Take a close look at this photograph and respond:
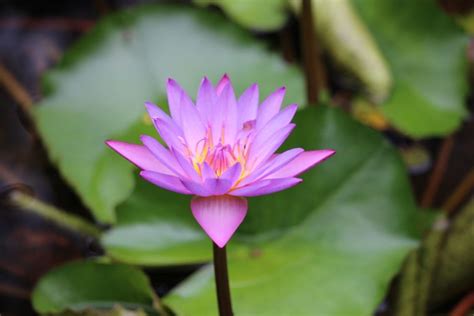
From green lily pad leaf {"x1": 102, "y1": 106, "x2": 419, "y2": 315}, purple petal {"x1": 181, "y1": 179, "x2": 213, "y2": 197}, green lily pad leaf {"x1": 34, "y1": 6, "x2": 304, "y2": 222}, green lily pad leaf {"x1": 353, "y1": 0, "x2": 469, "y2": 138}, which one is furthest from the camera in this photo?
green lily pad leaf {"x1": 353, "y1": 0, "x2": 469, "y2": 138}

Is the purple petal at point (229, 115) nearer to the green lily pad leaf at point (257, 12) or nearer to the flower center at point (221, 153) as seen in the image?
the flower center at point (221, 153)

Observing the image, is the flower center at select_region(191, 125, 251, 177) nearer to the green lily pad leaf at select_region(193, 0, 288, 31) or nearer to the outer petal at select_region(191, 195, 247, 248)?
the outer petal at select_region(191, 195, 247, 248)

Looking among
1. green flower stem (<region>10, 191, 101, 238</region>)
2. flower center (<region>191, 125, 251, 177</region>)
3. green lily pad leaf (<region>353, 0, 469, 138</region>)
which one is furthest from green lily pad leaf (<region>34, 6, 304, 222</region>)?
flower center (<region>191, 125, 251, 177</region>)

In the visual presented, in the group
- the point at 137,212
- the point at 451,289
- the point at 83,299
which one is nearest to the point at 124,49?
the point at 137,212

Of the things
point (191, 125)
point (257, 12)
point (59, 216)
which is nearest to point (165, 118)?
point (191, 125)

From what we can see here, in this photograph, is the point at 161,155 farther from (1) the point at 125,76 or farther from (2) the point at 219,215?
(1) the point at 125,76
